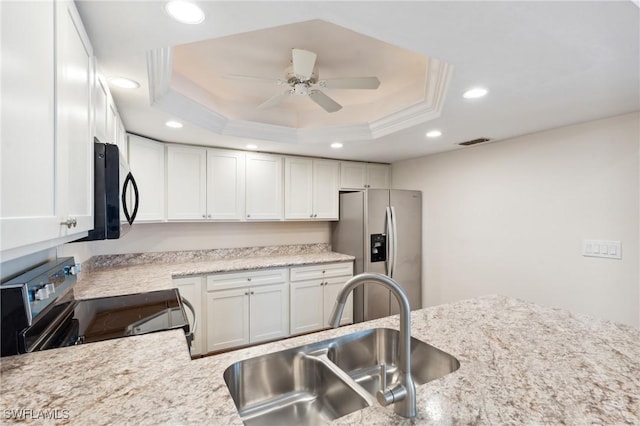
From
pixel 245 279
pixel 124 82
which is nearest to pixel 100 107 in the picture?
pixel 124 82

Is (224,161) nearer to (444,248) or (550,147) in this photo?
(444,248)

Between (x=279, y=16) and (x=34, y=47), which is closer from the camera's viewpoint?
(x=34, y=47)

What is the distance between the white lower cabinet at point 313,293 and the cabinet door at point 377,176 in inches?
53.0

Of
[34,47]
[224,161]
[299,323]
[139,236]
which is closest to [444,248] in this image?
[299,323]

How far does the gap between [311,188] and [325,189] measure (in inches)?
8.0

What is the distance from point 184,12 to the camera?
1.13 meters

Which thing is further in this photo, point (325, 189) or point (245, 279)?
point (325, 189)

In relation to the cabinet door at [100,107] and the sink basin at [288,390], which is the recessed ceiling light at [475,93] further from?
the cabinet door at [100,107]

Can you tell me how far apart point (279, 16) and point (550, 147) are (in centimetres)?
267

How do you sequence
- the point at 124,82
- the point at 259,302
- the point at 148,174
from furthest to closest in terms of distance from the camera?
1. the point at 259,302
2. the point at 148,174
3. the point at 124,82

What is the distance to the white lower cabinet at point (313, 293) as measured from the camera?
332cm

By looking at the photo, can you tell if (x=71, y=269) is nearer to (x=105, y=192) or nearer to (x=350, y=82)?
(x=105, y=192)

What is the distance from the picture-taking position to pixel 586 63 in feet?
4.87

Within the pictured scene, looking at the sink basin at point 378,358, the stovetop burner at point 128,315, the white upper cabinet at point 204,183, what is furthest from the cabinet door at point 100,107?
the sink basin at point 378,358
